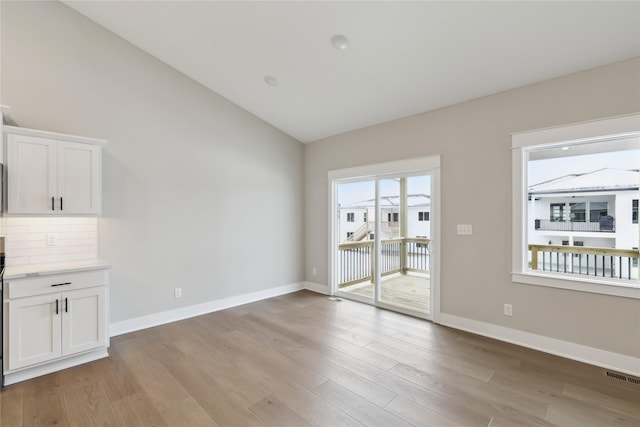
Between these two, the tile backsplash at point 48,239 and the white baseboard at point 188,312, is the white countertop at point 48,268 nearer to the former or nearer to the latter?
the tile backsplash at point 48,239

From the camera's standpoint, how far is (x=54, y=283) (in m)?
2.62

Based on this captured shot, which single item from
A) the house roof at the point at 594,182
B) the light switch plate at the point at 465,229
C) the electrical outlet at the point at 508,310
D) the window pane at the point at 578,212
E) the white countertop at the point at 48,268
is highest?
the house roof at the point at 594,182

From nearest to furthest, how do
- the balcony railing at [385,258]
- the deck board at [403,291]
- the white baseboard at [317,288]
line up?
the deck board at [403,291], the balcony railing at [385,258], the white baseboard at [317,288]

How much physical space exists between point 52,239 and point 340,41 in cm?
376

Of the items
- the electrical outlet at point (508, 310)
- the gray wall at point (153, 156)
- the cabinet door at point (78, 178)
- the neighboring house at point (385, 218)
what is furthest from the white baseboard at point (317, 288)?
the cabinet door at point (78, 178)

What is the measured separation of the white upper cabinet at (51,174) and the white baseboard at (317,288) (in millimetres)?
3605

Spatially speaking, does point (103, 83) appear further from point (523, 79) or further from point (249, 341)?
point (523, 79)

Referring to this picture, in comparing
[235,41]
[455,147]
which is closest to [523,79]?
[455,147]

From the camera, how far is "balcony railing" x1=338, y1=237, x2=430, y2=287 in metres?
4.57

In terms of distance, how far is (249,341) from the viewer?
3270 mm

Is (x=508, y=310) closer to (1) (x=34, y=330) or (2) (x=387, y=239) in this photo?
(2) (x=387, y=239)

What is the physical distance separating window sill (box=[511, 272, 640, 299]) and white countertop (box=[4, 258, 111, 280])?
446 cm

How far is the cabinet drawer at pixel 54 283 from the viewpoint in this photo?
2451 mm

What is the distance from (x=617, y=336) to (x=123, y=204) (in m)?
5.44
